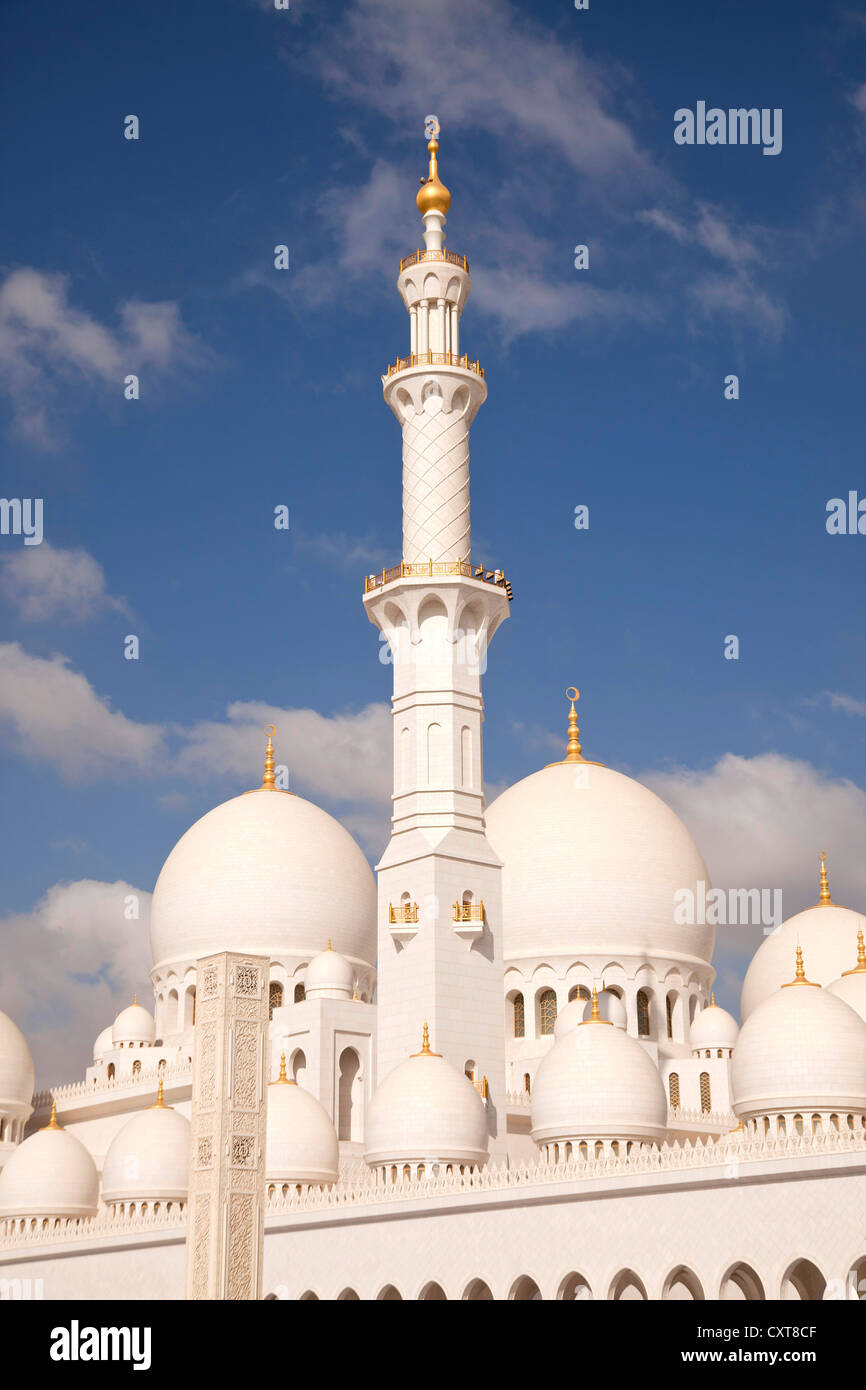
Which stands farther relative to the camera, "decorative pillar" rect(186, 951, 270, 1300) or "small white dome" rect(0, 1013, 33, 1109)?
"small white dome" rect(0, 1013, 33, 1109)

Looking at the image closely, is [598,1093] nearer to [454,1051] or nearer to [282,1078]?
[454,1051]

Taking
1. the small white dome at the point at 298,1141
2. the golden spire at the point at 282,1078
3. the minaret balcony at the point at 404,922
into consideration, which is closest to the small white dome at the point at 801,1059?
the minaret balcony at the point at 404,922

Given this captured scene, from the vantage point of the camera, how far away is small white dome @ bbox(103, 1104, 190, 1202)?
36469 millimetres

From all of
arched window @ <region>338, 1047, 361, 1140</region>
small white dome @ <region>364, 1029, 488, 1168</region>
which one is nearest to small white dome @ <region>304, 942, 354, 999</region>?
arched window @ <region>338, 1047, 361, 1140</region>

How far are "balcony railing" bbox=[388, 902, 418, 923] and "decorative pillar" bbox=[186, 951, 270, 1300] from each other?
10712 millimetres

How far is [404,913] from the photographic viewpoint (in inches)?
1468

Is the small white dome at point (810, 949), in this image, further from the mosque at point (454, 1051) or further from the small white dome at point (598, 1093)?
the small white dome at point (598, 1093)

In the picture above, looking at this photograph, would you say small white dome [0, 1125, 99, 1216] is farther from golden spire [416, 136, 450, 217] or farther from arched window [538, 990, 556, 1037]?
golden spire [416, 136, 450, 217]

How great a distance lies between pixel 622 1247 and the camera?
28000 mm

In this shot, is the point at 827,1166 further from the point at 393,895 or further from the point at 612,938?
the point at 612,938

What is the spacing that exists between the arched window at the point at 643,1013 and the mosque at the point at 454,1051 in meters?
0.16

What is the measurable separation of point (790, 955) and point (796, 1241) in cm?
1957

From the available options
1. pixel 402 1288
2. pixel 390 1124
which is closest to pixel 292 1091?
pixel 390 1124

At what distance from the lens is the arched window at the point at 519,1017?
44.2 metres
